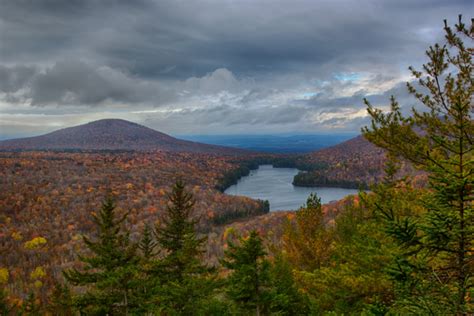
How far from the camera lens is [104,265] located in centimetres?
1675

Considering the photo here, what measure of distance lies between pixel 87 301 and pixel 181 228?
5491mm

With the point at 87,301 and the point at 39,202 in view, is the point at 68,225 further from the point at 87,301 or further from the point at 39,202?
the point at 87,301

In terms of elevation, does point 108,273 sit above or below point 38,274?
above

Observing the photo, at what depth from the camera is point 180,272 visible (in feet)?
58.2

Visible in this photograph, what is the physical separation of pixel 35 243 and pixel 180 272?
13456 cm

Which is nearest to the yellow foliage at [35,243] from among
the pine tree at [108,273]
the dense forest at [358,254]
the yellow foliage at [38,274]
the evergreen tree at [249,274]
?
the yellow foliage at [38,274]

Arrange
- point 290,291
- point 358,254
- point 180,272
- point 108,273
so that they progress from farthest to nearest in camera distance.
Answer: point 290,291 → point 180,272 → point 108,273 → point 358,254

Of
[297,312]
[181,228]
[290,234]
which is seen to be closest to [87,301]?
[181,228]

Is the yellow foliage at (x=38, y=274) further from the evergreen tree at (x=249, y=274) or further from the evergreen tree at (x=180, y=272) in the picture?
the evergreen tree at (x=249, y=274)

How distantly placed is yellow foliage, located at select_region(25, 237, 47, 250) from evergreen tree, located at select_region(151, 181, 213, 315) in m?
132

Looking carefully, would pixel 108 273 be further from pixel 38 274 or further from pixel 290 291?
pixel 38 274

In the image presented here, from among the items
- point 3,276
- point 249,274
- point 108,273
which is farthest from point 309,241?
point 3,276

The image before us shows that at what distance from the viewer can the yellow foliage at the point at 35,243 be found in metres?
128

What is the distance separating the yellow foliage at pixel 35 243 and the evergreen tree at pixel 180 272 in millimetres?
132163
